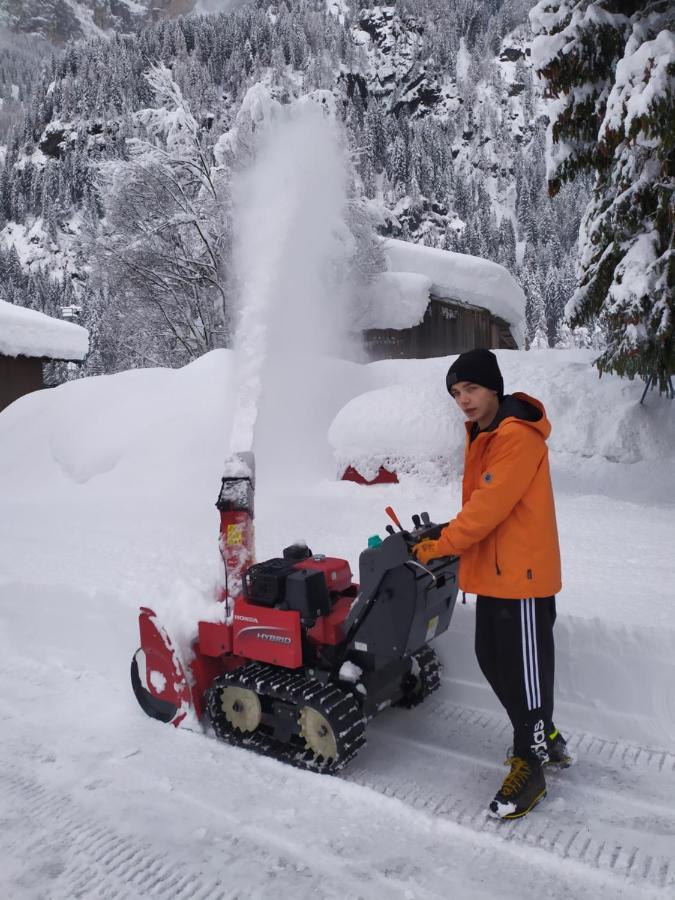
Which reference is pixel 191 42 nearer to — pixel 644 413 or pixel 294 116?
pixel 294 116

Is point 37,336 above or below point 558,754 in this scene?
above

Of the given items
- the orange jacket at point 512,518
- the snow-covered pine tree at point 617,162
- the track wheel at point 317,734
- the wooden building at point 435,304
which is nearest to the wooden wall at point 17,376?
the wooden building at point 435,304

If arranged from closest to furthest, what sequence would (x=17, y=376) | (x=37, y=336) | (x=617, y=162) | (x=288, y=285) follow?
(x=617, y=162) < (x=288, y=285) < (x=37, y=336) < (x=17, y=376)

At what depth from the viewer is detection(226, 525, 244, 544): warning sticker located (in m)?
3.32

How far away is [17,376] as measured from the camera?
885 inches

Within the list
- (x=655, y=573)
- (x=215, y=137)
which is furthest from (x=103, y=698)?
(x=215, y=137)

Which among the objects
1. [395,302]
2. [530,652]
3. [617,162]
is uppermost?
[395,302]

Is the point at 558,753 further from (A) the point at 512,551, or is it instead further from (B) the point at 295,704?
(B) the point at 295,704

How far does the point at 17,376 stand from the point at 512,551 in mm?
23328

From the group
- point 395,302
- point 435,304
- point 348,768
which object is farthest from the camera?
point 435,304

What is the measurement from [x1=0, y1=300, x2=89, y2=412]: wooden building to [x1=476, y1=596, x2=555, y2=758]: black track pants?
20953 mm

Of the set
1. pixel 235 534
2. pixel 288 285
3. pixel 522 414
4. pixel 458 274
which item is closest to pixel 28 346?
pixel 288 285

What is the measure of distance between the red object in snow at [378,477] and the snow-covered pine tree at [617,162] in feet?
9.21

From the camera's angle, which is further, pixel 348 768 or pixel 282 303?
pixel 282 303
